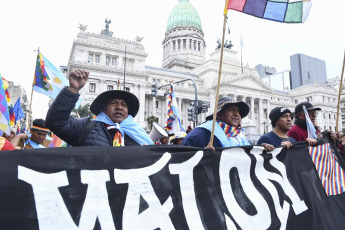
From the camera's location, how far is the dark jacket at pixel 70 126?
8.69ft

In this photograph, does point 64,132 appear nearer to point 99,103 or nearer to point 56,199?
point 99,103

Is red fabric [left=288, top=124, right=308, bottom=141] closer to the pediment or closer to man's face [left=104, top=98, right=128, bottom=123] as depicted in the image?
man's face [left=104, top=98, right=128, bottom=123]

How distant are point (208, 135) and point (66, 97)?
180cm

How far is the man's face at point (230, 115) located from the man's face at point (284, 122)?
33.9 inches

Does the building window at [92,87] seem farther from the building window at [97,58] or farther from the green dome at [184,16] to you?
the green dome at [184,16]

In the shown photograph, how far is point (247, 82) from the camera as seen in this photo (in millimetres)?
54438

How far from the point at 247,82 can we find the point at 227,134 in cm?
5293

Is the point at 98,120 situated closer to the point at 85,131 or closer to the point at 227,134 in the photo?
the point at 85,131

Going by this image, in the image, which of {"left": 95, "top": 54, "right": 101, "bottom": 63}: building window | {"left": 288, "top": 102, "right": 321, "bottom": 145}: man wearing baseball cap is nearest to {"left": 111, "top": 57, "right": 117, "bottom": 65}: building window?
{"left": 95, "top": 54, "right": 101, "bottom": 63}: building window

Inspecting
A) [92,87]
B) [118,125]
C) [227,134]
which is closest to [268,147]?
[227,134]

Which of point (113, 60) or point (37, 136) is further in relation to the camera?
point (113, 60)

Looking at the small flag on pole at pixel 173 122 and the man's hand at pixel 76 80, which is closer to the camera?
the man's hand at pixel 76 80

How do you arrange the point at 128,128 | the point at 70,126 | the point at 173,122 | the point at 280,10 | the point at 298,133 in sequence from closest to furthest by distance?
the point at 70,126 → the point at 128,128 → the point at 280,10 → the point at 298,133 → the point at 173,122

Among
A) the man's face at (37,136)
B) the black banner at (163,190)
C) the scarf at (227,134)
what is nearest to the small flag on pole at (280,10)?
the scarf at (227,134)
